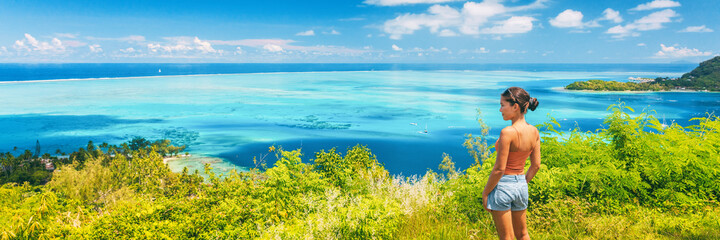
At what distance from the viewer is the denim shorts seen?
3.57 m

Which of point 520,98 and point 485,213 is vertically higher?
point 520,98

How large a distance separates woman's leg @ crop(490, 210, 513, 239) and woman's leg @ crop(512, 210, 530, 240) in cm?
9

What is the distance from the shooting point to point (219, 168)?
35156 mm

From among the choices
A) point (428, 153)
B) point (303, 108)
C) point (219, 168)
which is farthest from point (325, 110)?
point (219, 168)

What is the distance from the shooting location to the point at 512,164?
351 cm

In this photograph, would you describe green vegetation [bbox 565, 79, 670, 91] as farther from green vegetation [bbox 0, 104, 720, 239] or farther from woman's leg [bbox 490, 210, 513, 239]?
woman's leg [bbox 490, 210, 513, 239]

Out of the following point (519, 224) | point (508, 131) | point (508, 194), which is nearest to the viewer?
point (508, 131)

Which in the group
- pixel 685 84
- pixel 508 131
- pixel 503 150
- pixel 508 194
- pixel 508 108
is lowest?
pixel 685 84

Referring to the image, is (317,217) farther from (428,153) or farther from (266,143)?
(266,143)

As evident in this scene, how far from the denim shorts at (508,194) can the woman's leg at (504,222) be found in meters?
0.06

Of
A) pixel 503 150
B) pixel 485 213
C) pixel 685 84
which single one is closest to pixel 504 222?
pixel 503 150

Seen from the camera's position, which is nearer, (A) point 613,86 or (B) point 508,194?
(B) point 508,194

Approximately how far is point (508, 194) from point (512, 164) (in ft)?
1.00

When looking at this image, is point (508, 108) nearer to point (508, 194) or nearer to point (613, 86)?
point (508, 194)
